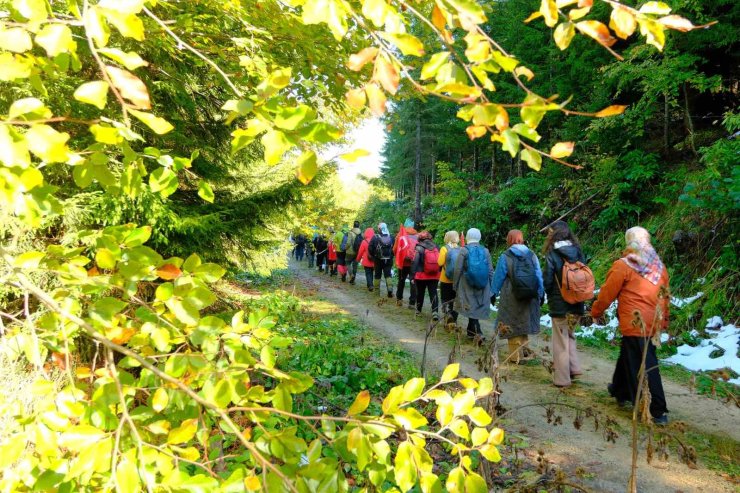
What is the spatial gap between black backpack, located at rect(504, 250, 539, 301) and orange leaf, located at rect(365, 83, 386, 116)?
5525 millimetres

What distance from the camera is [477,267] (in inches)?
293

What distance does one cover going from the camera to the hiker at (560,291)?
5.42m

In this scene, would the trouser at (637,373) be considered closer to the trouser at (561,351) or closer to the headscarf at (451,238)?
the trouser at (561,351)

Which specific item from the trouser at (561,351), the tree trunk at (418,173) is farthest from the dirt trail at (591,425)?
the tree trunk at (418,173)

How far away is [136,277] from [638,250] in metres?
4.65

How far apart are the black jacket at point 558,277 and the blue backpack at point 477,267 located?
74.0 inches

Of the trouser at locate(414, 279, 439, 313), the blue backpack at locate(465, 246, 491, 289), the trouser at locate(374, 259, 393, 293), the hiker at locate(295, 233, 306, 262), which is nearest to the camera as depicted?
the blue backpack at locate(465, 246, 491, 289)

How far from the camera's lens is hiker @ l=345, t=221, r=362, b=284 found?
14.8 meters

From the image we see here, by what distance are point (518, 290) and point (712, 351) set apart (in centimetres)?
313

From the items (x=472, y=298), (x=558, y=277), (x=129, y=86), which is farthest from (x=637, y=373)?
(x=129, y=86)

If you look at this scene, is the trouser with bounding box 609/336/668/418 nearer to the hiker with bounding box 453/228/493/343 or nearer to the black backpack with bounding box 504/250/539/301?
the black backpack with bounding box 504/250/539/301

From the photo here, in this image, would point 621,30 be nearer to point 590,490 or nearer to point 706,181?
point 590,490

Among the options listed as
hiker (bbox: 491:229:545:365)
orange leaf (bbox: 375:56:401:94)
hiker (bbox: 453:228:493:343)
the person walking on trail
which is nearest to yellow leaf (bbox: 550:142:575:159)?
orange leaf (bbox: 375:56:401:94)

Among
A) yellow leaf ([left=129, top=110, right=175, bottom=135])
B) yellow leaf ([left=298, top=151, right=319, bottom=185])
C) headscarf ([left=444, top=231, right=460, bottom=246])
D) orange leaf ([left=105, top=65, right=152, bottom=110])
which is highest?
orange leaf ([left=105, top=65, right=152, bottom=110])
